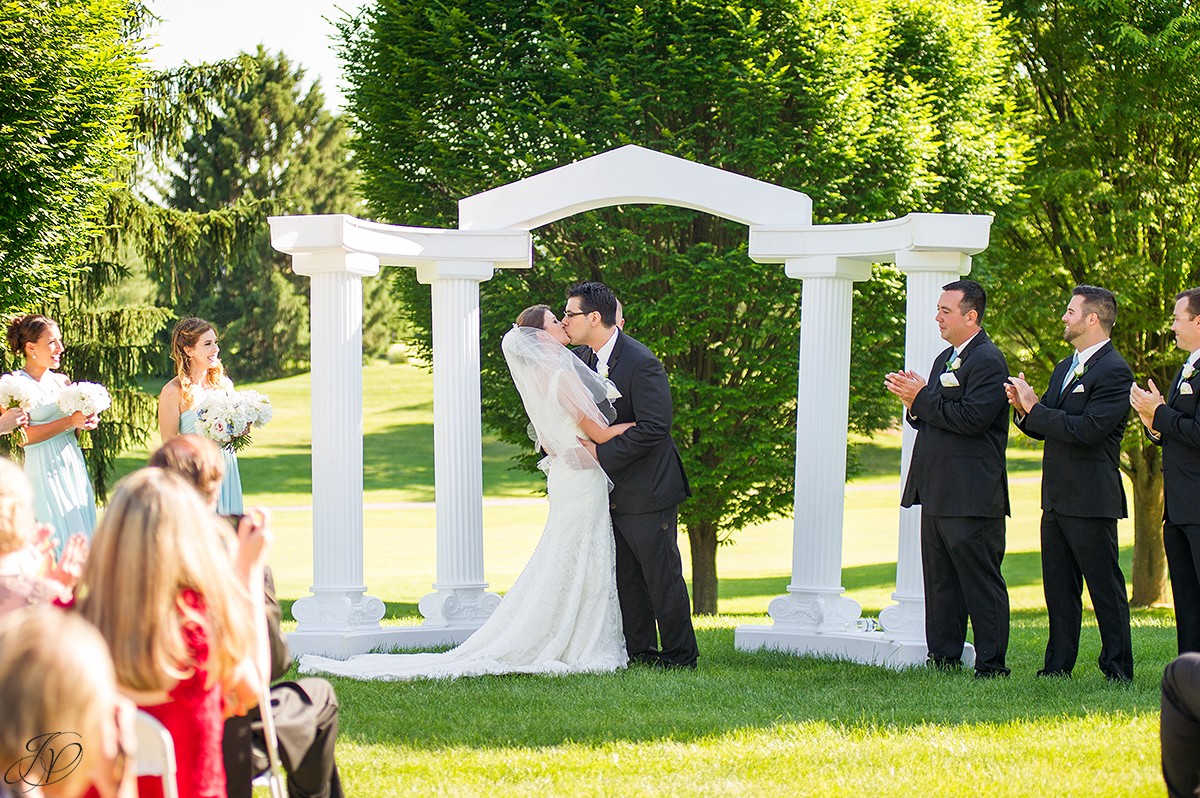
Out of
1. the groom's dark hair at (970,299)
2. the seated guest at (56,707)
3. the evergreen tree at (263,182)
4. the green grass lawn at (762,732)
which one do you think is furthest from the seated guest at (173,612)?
the evergreen tree at (263,182)

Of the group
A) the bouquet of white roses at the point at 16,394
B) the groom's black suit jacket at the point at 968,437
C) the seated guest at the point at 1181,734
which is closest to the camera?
the seated guest at the point at 1181,734

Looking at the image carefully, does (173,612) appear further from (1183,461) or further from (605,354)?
(1183,461)

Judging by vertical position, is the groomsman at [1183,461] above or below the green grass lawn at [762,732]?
above

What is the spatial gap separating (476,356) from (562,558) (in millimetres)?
1851

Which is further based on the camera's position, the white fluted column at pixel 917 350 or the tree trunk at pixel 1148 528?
the tree trunk at pixel 1148 528

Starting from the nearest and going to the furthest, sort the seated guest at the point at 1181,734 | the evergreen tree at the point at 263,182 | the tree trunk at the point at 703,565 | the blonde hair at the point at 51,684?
the blonde hair at the point at 51,684
the seated guest at the point at 1181,734
the tree trunk at the point at 703,565
the evergreen tree at the point at 263,182

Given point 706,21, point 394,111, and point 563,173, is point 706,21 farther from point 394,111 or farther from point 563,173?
point 563,173

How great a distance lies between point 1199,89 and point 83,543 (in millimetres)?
14181

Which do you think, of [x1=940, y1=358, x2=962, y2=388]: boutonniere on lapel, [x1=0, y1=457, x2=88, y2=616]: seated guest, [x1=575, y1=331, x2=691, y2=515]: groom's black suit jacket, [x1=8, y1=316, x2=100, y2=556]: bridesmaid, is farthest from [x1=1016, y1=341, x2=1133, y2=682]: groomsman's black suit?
[x1=8, y1=316, x2=100, y2=556]: bridesmaid

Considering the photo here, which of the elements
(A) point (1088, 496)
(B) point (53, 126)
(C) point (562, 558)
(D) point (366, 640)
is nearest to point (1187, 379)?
(A) point (1088, 496)

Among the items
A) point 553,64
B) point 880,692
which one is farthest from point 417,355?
point 880,692

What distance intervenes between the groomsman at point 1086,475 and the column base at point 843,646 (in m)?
0.88

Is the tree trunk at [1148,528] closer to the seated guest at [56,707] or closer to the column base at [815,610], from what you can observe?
the column base at [815,610]

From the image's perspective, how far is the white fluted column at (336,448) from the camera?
8016 mm
